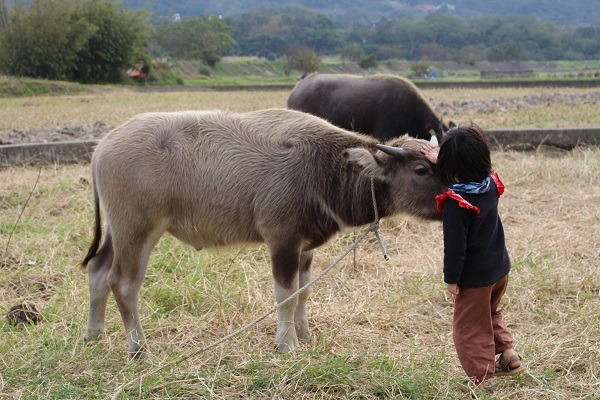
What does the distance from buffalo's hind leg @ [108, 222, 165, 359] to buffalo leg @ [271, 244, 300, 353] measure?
0.73m

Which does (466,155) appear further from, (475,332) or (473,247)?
(475,332)

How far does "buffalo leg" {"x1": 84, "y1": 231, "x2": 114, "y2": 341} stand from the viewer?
4254 millimetres

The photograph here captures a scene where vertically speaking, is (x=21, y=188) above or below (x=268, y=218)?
below

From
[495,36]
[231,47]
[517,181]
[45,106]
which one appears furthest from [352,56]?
[517,181]

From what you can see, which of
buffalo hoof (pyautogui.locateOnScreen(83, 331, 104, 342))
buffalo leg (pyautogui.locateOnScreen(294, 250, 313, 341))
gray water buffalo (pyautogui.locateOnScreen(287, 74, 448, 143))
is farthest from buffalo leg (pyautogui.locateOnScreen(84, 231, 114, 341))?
gray water buffalo (pyautogui.locateOnScreen(287, 74, 448, 143))

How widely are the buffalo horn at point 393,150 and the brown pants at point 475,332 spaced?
0.86 meters

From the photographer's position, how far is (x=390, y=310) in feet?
15.1

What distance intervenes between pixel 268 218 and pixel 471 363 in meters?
1.39

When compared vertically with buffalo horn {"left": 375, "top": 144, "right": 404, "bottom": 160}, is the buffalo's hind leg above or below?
below

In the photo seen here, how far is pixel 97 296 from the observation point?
4258 mm

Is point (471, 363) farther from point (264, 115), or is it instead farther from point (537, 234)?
point (537, 234)

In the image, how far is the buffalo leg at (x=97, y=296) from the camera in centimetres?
425

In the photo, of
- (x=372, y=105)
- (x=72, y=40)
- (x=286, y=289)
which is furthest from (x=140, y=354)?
(x=72, y=40)

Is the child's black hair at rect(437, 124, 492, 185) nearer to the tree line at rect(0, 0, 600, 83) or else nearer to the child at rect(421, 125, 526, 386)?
the child at rect(421, 125, 526, 386)
